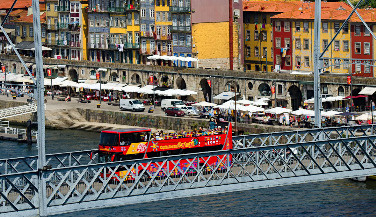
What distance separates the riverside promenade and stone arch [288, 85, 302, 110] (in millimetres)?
12247

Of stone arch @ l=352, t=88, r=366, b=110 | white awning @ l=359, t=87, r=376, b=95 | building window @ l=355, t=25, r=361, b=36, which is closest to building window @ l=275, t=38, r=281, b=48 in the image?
A: building window @ l=355, t=25, r=361, b=36

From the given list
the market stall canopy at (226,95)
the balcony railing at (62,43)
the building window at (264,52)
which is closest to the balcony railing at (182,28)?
the building window at (264,52)

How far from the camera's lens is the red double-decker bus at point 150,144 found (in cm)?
6216

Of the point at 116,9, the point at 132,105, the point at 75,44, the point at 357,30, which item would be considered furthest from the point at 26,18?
the point at 357,30

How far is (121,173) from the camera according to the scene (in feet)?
202

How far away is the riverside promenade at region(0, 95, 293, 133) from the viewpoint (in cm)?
10650

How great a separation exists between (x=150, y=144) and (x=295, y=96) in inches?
2028

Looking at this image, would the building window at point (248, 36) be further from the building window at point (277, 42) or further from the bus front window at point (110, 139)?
the bus front window at point (110, 139)

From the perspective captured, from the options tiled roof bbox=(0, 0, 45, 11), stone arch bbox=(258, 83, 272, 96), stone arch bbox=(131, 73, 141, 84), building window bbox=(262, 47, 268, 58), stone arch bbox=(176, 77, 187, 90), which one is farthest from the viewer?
tiled roof bbox=(0, 0, 45, 11)

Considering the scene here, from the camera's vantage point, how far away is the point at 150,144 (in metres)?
63.9

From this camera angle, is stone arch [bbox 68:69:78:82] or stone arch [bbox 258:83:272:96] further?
stone arch [bbox 68:69:78:82]

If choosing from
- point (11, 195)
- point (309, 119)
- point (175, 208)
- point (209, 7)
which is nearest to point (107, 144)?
point (175, 208)

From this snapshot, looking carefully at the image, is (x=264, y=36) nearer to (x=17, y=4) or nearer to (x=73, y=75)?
(x=73, y=75)

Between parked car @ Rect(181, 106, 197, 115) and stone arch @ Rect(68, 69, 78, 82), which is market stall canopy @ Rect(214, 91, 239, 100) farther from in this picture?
stone arch @ Rect(68, 69, 78, 82)
